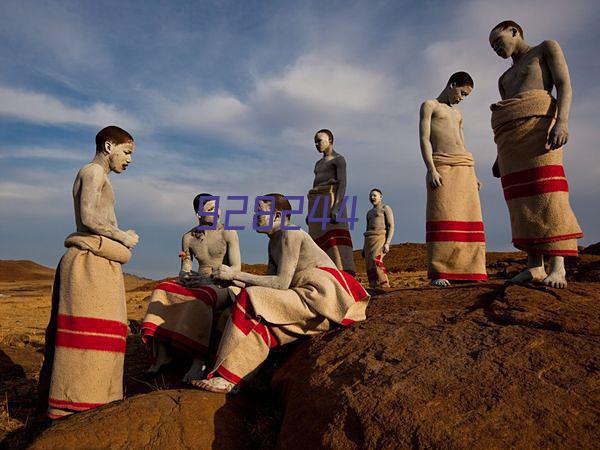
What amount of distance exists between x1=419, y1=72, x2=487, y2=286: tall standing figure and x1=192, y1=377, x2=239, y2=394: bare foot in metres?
2.80

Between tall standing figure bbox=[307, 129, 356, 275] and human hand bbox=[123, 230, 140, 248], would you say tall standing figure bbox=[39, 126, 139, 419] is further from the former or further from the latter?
tall standing figure bbox=[307, 129, 356, 275]

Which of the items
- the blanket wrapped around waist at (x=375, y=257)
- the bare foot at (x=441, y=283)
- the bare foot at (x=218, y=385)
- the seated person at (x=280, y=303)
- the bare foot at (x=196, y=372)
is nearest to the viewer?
A: the bare foot at (x=218, y=385)

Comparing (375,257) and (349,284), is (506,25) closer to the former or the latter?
(349,284)

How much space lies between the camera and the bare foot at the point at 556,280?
4270mm

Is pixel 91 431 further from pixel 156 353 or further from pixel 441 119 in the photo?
pixel 441 119

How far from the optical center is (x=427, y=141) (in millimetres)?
5695

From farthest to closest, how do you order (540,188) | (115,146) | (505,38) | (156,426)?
(505,38) < (540,188) < (115,146) < (156,426)

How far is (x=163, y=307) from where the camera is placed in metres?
4.34

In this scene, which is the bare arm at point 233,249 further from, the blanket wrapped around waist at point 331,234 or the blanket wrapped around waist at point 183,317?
the blanket wrapped around waist at point 331,234

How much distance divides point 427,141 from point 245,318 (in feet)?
A: 10.5

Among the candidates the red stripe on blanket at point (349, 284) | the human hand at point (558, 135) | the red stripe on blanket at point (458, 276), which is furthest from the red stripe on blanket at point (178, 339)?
the human hand at point (558, 135)

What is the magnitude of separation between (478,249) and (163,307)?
3447mm

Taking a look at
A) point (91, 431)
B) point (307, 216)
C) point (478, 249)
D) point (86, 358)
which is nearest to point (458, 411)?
point (91, 431)

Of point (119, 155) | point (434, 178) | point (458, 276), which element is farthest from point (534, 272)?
point (119, 155)
